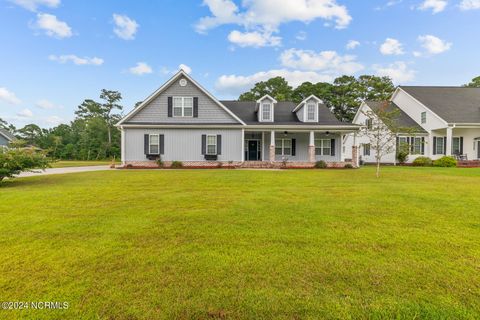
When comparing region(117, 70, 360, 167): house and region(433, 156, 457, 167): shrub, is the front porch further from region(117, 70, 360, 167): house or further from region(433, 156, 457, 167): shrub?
region(433, 156, 457, 167): shrub

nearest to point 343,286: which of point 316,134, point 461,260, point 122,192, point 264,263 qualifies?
point 264,263

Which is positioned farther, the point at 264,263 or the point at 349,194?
the point at 349,194

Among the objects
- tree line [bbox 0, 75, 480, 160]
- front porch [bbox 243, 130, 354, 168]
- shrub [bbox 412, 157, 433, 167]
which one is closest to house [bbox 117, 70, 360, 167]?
front porch [bbox 243, 130, 354, 168]

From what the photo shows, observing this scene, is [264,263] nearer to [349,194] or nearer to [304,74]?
[349,194]

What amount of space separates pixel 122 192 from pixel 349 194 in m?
6.83

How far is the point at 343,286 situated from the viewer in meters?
2.56

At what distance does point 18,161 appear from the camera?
9.30 m

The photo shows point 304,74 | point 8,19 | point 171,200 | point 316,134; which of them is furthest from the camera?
point 304,74

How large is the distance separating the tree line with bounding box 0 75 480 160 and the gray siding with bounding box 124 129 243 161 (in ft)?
66.2

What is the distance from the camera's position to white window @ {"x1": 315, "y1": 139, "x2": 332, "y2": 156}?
20.0 meters

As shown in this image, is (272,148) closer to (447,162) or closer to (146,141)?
(146,141)

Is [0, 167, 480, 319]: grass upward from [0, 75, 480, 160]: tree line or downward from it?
downward

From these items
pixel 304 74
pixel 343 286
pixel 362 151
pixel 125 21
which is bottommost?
pixel 343 286

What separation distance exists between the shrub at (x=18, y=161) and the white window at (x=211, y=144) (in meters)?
9.77
